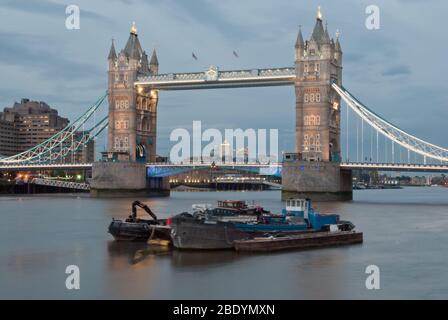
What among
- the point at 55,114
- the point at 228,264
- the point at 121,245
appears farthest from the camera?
the point at 55,114

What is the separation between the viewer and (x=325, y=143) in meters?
77.7

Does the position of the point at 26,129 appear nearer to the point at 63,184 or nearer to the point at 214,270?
the point at 63,184

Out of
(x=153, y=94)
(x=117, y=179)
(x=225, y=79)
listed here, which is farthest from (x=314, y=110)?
(x=117, y=179)

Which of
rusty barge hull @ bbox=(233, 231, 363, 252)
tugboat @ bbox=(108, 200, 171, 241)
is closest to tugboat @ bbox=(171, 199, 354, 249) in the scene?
rusty barge hull @ bbox=(233, 231, 363, 252)

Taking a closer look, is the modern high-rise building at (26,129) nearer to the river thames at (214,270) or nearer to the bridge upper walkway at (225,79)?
the bridge upper walkway at (225,79)

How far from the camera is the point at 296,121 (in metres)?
79.3

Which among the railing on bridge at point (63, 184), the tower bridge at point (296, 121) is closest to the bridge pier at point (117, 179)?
the tower bridge at point (296, 121)

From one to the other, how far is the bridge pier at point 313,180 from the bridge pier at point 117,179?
66.8 feet

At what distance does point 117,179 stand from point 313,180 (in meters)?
25.6

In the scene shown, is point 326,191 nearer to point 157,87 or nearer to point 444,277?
point 157,87

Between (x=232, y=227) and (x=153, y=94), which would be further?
(x=153, y=94)

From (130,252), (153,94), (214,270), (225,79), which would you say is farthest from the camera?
(153,94)

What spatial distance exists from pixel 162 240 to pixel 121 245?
74.6 inches
